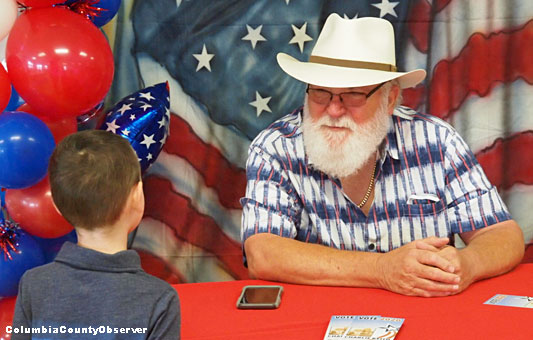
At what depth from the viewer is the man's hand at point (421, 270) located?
199cm

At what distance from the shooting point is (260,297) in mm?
1974

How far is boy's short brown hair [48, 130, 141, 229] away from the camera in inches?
56.6

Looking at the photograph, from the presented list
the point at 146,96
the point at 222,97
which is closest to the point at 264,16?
the point at 222,97

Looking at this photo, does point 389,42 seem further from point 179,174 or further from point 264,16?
point 179,174

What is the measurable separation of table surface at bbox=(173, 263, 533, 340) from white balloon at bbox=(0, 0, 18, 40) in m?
1.38

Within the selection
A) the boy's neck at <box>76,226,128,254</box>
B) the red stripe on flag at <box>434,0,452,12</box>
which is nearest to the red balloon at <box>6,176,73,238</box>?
the boy's neck at <box>76,226,128,254</box>

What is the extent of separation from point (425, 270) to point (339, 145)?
29.8 inches

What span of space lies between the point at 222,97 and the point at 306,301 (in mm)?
1930

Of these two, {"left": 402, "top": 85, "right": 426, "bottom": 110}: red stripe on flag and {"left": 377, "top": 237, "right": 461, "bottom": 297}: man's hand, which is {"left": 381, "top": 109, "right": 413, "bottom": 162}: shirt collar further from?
{"left": 402, "top": 85, "right": 426, "bottom": 110}: red stripe on flag

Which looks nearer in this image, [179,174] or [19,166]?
[19,166]

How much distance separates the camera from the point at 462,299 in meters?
1.95

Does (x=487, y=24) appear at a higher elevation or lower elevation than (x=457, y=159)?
higher

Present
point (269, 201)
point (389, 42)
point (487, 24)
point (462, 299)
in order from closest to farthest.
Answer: point (462, 299) → point (269, 201) → point (389, 42) → point (487, 24)

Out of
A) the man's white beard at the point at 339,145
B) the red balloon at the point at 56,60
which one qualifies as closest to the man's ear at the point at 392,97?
the man's white beard at the point at 339,145
